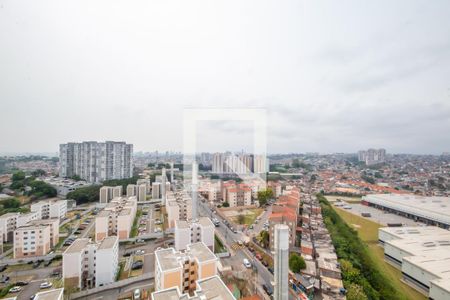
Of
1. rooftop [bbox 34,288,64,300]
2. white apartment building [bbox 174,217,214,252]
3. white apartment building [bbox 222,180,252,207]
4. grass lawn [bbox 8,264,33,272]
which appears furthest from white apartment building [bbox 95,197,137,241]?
white apartment building [bbox 222,180,252,207]

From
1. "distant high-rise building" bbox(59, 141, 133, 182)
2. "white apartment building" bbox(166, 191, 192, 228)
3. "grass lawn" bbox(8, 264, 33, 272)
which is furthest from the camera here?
"distant high-rise building" bbox(59, 141, 133, 182)

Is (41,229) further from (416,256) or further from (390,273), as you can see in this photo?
(416,256)

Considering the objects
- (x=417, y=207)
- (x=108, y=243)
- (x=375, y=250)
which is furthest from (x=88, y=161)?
(x=417, y=207)

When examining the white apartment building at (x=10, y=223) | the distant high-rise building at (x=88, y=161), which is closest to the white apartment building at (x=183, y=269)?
the white apartment building at (x=10, y=223)

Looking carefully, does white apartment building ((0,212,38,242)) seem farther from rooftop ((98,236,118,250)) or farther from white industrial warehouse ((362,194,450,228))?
white industrial warehouse ((362,194,450,228))

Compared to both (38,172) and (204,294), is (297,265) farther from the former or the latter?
(38,172)

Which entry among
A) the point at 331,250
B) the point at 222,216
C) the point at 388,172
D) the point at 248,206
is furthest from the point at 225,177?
the point at 388,172
